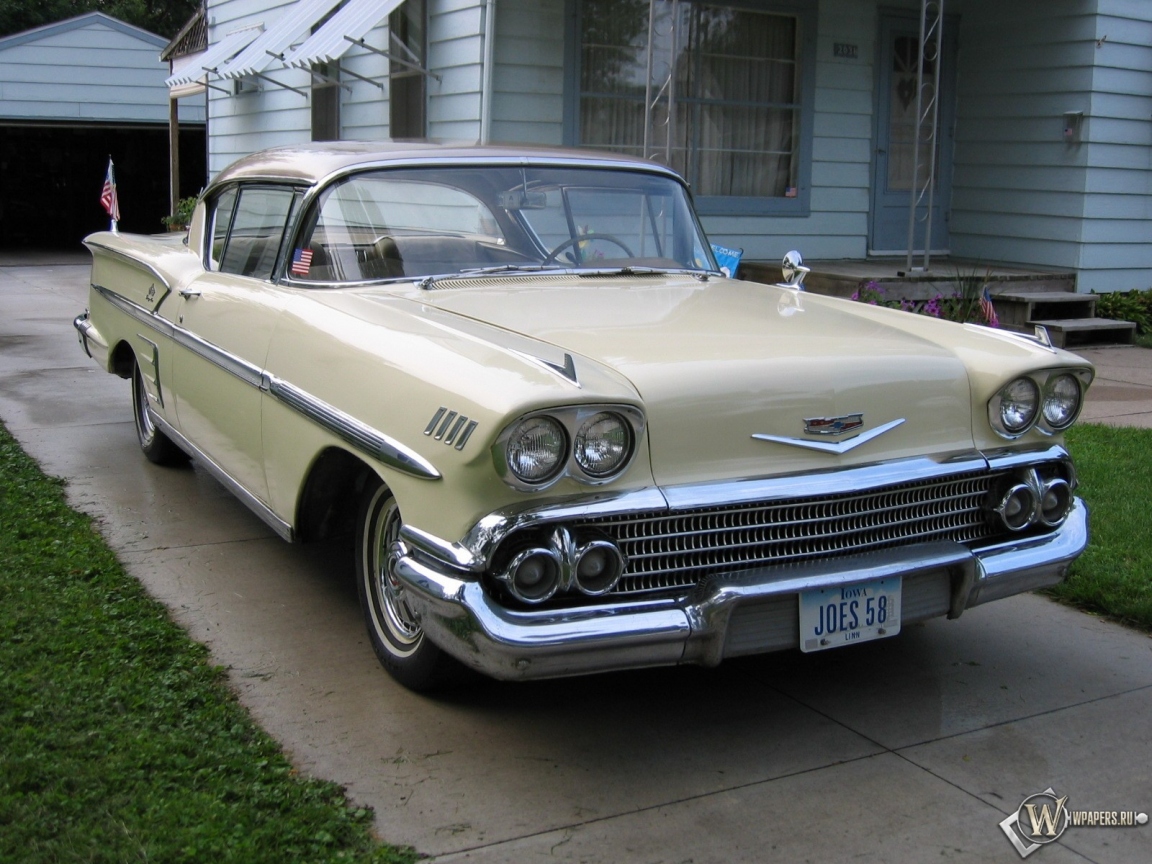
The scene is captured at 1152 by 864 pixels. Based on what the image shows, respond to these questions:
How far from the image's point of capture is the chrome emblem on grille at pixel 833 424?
3.22m

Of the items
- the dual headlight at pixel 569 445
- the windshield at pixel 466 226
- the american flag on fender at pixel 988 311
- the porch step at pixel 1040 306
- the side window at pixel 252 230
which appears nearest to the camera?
the dual headlight at pixel 569 445

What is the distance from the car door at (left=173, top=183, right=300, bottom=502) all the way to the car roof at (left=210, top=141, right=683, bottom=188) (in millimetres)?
98

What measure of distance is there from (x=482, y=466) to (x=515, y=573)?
0.88 feet

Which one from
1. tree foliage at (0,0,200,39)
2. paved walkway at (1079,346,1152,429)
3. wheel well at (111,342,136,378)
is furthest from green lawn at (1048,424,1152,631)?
tree foliage at (0,0,200,39)

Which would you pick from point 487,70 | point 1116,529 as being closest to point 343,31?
point 487,70

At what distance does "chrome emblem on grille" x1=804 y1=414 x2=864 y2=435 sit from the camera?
127 inches

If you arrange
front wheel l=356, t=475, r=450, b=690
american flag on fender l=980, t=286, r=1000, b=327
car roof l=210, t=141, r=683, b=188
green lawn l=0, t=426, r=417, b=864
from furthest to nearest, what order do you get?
1. american flag on fender l=980, t=286, r=1000, b=327
2. car roof l=210, t=141, r=683, b=188
3. front wheel l=356, t=475, r=450, b=690
4. green lawn l=0, t=426, r=417, b=864

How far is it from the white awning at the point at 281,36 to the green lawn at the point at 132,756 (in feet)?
26.8

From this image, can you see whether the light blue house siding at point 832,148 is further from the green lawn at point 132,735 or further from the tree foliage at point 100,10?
the tree foliage at point 100,10

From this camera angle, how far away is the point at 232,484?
4.48 meters

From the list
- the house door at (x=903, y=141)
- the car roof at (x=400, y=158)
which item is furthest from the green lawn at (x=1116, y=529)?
the house door at (x=903, y=141)

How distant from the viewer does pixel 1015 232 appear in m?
11.4

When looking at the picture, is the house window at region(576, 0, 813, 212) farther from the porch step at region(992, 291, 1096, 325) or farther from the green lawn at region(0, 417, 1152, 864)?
the green lawn at region(0, 417, 1152, 864)

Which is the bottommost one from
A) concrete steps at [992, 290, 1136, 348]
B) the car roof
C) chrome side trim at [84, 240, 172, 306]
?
concrete steps at [992, 290, 1136, 348]
